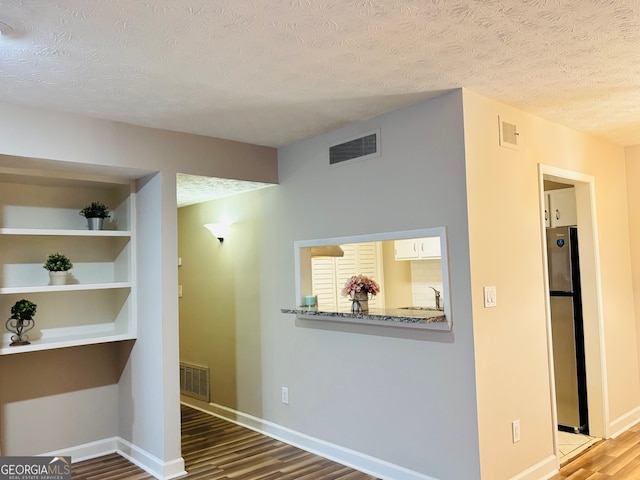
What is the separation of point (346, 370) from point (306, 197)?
138cm

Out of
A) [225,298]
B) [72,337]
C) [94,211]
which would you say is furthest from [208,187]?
[72,337]

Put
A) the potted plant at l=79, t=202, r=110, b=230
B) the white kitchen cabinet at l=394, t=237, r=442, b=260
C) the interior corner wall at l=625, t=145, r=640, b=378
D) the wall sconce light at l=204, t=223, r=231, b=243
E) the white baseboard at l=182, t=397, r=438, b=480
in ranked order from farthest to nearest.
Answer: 1. the wall sconce light at l=204, t=223, r=231, b=243
2. the white kitchen cabinet at l=394, t=237, r=442, b=260
3. the interior corner wall at l=625, t=145, r=640, b=378
4. the potted plant at l=79, t=202, r=110, b=230
5. the white baseboard at l=182, t=397, r=438, b=480

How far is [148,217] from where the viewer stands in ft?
12.6

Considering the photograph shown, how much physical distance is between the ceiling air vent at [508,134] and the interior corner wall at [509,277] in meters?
0.04

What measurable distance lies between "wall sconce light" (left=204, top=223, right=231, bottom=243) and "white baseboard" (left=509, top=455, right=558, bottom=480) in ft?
10.4

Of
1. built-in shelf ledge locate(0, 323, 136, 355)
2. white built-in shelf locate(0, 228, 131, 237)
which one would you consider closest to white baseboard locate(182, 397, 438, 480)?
built-in shelf ledge locate(0, 323, 136, 355)

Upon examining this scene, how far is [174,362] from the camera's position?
3689mm

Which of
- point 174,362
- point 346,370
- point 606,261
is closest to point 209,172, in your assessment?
point 174,362

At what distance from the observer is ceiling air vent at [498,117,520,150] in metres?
3.29

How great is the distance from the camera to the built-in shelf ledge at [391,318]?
309cm

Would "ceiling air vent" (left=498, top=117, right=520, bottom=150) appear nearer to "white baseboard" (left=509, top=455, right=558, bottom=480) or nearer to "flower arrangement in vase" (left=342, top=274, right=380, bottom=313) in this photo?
"flower arrangement in vase" (left=342, top=274, right=380, bottom=313)

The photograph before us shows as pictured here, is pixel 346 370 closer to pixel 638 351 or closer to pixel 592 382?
pixel 592 382

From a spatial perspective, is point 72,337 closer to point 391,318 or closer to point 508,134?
point 391,318

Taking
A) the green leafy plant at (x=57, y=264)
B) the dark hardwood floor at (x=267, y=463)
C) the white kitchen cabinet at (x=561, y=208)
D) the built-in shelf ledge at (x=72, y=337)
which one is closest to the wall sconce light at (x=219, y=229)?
the built-in shelf ledge at (x=72, y=337)
